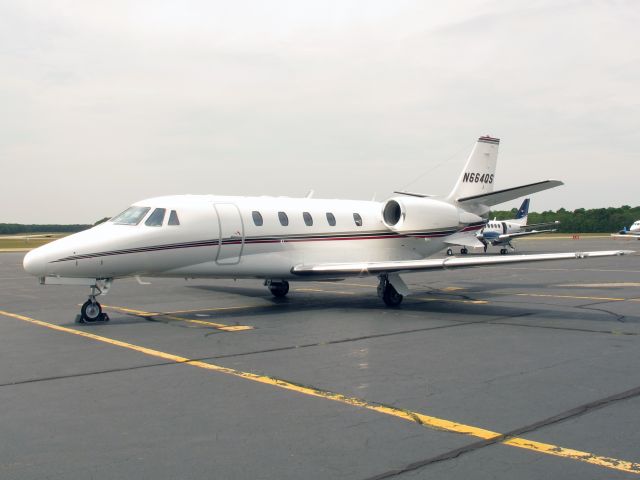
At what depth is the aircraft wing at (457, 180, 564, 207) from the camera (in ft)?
52.0

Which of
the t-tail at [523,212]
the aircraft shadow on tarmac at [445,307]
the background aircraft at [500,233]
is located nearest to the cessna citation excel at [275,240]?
the aircraft shadow on tarmac at [445,307]

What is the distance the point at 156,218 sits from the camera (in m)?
13.4

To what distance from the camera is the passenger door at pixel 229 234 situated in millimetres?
14242

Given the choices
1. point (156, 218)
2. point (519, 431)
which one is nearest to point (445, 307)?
point (156, 218)

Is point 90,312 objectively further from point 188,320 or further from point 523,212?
point 523,212

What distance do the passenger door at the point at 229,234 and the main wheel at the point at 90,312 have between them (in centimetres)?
283

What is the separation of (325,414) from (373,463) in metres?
1.34

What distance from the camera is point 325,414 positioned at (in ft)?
20.0

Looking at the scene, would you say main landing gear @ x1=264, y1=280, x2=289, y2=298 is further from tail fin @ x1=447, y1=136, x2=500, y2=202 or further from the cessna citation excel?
tail fin @ x1=447, y1=136, x2=500, y2=202

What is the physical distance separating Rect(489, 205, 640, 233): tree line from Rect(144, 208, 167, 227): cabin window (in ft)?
311

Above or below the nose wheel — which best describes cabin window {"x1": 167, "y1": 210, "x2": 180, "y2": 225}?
above

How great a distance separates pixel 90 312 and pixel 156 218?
2.37 m

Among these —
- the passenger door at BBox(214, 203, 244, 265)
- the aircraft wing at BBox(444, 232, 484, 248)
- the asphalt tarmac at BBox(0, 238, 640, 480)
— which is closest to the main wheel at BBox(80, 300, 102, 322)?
the asphalt tarmac at BBox(0, 238, 640, 480)

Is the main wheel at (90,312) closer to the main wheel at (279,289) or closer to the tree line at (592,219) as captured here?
the main wheel at (279,289)
